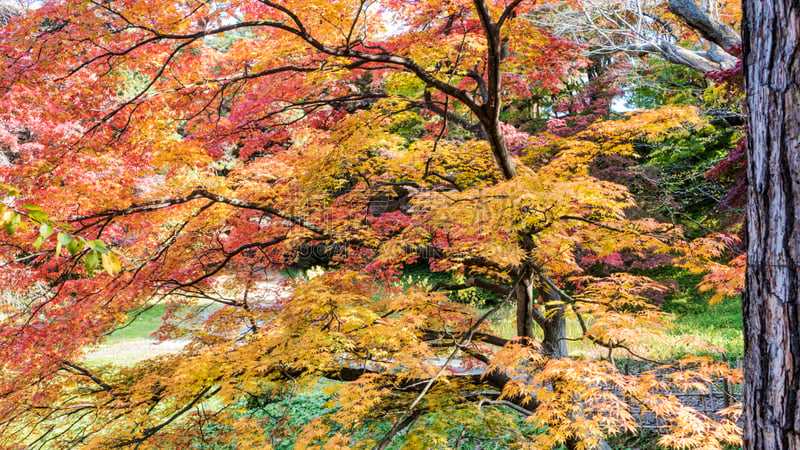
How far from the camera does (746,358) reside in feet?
5.07

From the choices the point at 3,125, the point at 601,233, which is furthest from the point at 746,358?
the point at 3,125

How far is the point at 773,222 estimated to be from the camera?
4.68ft

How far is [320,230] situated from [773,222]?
3546 millimetres

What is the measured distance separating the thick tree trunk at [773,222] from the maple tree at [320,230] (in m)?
1.20

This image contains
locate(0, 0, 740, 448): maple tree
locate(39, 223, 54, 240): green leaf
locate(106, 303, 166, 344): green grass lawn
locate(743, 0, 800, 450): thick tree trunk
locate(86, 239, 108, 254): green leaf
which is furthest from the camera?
locate(106, 303, 166, 344): green grass lawn

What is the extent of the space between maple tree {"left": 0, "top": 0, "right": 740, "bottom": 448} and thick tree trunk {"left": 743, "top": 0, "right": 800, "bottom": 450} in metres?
1.20

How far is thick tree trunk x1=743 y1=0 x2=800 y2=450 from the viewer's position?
1.39 meters

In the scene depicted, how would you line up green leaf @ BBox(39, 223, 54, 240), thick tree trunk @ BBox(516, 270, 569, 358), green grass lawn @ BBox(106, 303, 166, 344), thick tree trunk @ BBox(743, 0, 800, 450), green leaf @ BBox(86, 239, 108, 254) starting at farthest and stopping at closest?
green grass lawn @ BBox(106, 303, 166, 344) < thick tree trunk @ BBox(516, 270, 569, 358) < thick tree trunk @ BBox(743, 0, 800, 450) < green leaf @ BBox(86, 239, 108, 254) < green leaf @ BBox(39, 223, 54, 240)

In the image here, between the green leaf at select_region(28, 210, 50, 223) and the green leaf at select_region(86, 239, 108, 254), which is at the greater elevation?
Result: the green leaf at select_region(28, 210, 50, 223)

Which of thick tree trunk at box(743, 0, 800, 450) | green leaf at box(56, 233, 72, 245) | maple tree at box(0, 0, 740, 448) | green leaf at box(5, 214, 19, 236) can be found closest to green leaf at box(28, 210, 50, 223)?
green leaf at box(5, 214, 19, 236)

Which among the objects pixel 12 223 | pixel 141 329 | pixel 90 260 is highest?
pixel 12 223

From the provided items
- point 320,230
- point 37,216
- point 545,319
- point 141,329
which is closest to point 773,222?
point 37,216

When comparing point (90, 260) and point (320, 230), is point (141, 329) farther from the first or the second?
point (90, 260)

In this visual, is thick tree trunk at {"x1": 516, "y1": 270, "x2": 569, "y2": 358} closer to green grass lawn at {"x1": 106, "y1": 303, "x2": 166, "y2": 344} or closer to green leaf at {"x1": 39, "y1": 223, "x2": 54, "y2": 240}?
green leaf at {"x1": 39, "y1": 223, "x2": 54, "y2": 240}
